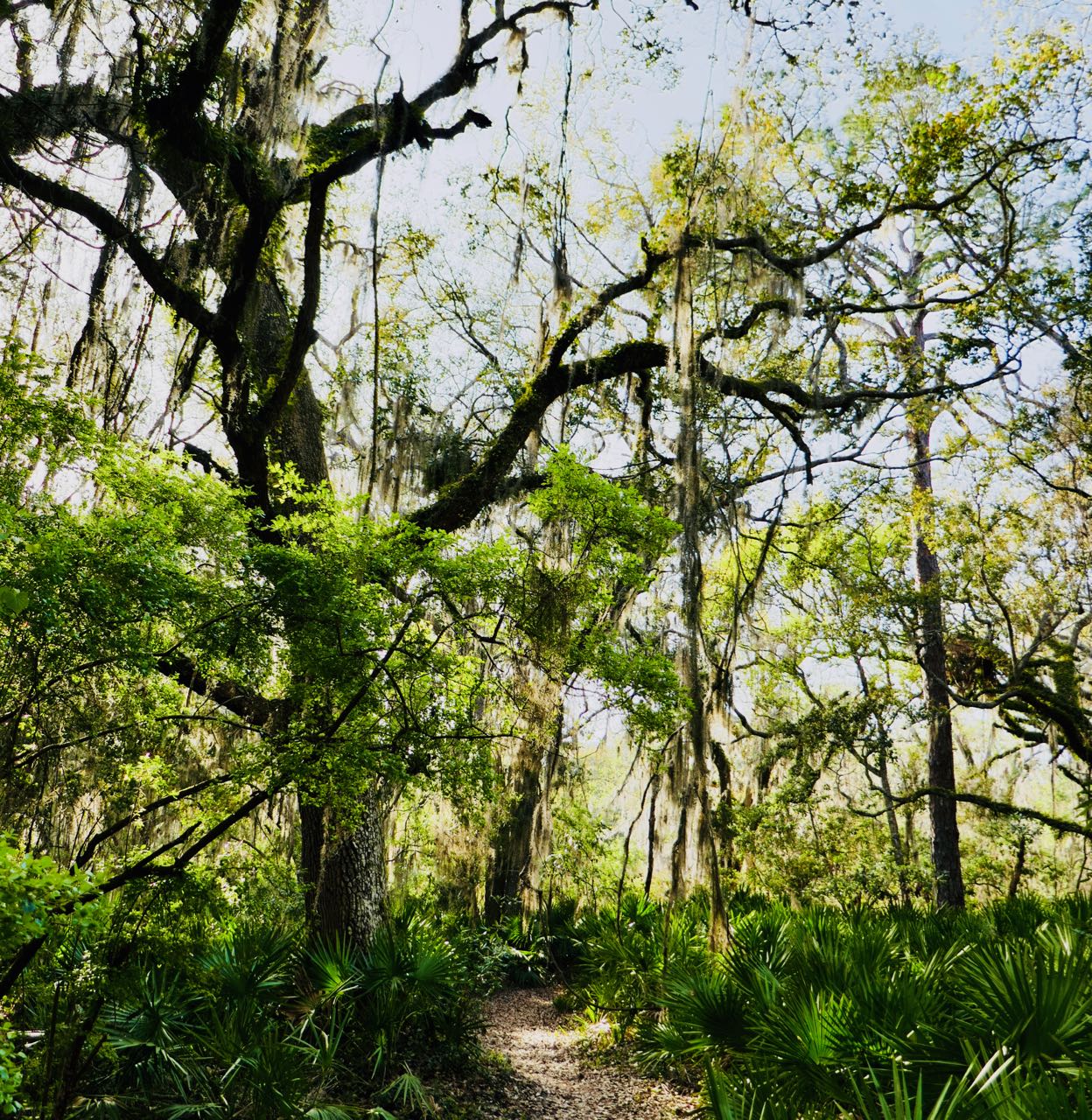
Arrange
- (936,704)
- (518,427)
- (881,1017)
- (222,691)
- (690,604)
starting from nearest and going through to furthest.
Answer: (881,1017)
(690,604)
(222,691)
(518,427)
(936,704)

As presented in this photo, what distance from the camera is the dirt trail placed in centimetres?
651

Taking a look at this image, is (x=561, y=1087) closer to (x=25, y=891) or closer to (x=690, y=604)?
(x=690, y=604)

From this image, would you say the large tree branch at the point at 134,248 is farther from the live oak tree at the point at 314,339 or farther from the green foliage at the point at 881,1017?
the green foliage at the point at 881,1017

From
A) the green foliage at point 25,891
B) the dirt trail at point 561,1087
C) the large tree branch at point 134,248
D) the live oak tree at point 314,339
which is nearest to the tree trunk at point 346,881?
the live oak tree at point 314,339

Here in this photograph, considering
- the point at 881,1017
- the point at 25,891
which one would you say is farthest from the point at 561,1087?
the point at 25,891

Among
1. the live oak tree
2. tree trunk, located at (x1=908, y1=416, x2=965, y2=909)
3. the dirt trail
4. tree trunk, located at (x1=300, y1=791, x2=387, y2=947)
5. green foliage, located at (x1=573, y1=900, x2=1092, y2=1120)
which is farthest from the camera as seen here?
tree trunk, located at (x1=908, y1=416, x2=965, y2=909)

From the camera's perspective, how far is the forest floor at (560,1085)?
6.52m

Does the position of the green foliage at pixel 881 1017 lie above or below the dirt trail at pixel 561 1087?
above

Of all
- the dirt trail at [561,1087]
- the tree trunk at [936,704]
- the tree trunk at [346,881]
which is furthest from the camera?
the tree trunk at [936,704]

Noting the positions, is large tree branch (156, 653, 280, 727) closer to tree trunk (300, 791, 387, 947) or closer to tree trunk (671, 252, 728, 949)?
tree trunk (300, 791, 387, 947)

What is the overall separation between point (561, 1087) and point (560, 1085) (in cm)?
6

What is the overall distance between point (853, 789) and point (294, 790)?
2018 cm

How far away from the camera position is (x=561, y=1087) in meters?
7.32

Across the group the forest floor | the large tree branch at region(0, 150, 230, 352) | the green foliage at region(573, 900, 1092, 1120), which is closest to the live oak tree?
the large tree branch at region(0, 150, 230, 352)
